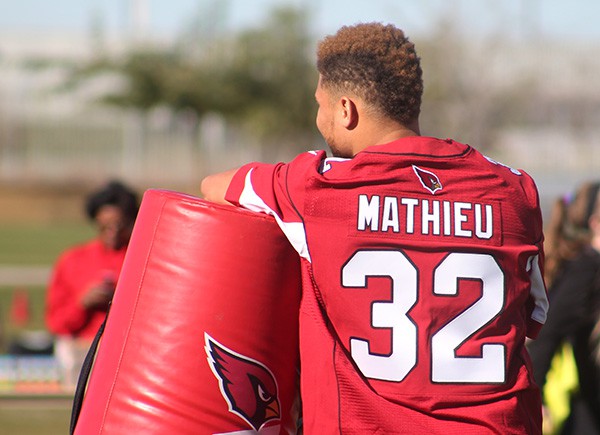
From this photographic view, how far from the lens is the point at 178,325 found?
2850 mm

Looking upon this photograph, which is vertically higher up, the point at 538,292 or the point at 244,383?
the point at 538,292

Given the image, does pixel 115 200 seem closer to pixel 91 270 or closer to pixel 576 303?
pixel 91 270

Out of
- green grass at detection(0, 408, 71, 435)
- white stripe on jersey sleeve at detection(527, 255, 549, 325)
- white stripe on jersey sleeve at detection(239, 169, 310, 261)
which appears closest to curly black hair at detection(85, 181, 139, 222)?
green grass at detection(0, 408, 71, 435)

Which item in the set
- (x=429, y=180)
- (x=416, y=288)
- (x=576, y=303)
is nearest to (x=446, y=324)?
(x=416, y=288)

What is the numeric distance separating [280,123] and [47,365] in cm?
2554

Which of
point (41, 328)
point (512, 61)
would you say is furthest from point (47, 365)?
point (512, 61)

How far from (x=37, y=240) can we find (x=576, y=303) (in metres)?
21.0

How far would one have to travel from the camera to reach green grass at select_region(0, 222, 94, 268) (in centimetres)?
2150

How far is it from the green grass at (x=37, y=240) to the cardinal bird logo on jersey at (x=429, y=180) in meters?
18.7

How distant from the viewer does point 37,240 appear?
24500 mm

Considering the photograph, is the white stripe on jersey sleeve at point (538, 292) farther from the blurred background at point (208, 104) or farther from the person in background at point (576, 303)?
the blurred background at point (208, 104)

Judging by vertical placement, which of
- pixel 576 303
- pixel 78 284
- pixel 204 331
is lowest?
pixel 78 284

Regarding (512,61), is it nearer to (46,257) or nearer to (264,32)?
(264,32)

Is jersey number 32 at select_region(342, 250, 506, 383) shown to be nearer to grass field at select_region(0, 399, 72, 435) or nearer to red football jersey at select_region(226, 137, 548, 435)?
red football jersey at select_region(226, 137, 548, 435)
